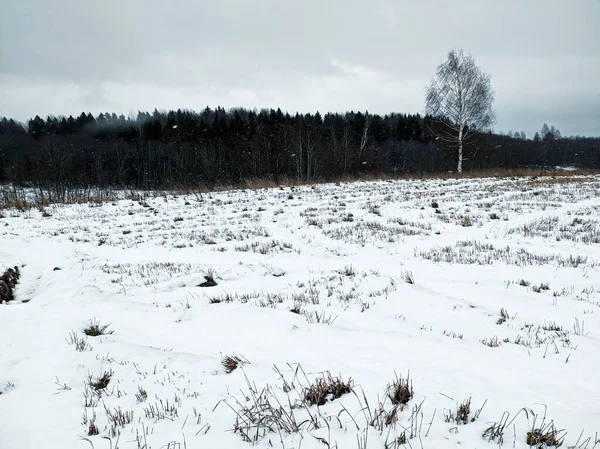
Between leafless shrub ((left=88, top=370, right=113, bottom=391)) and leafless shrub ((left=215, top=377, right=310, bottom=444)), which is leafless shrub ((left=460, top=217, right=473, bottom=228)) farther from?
leafless shrub ((left=88, top=370, right=113, bottom=391))

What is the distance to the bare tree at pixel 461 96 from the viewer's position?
27344mm

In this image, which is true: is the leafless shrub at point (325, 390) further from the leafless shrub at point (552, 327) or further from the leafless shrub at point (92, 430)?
the leafless shrub at point (552, 327)

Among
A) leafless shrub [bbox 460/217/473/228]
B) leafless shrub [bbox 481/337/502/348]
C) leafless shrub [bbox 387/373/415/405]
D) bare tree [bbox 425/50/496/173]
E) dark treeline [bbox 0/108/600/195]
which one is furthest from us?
dark treeline [bbox 0/108/600/195]

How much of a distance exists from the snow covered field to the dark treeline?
27.1 m

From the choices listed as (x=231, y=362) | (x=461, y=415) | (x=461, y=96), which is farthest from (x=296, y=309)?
(x=461, y=96)

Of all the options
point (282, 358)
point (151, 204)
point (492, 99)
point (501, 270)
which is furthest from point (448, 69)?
point (282, 358)

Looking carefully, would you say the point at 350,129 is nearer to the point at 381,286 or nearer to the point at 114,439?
the point at 381,286

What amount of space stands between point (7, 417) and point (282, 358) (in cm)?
180

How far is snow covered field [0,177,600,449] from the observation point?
6.00 feet

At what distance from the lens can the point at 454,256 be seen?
18.8ft

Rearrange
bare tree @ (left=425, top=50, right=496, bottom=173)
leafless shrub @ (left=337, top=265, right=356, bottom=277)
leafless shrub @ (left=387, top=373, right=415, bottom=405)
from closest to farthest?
1. leafless shrub @ (left=387, top=373, right=415, bottom=405)
2. leafless shrub @ (left=337, top=265, right=356, bottom=277)
3. bare tree @ (left=425, top=50, right=496, bottom=173)

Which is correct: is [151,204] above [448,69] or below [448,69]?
below

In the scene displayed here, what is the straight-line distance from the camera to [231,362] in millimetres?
2527

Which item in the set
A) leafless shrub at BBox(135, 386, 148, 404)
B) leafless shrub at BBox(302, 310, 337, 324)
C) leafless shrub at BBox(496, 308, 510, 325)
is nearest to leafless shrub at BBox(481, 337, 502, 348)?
leafless shrub at BBox(496, 308, 510, 325)
